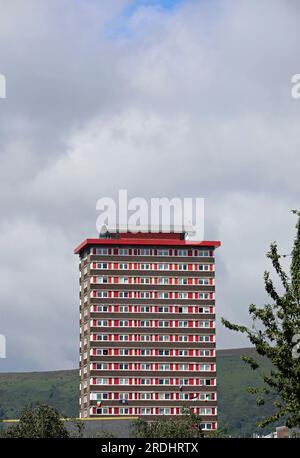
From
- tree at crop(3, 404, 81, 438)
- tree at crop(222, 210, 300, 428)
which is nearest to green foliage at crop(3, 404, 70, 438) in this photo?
tree at crop(3, 404, 81, 438)

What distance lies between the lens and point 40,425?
12256cm

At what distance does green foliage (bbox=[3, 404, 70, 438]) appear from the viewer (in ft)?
396

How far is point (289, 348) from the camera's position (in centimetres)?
4106

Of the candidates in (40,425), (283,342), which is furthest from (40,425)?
(283,342)

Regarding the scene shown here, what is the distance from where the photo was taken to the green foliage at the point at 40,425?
396 ft

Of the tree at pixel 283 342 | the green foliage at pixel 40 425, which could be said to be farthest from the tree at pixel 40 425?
the tree at pixel 283 342
